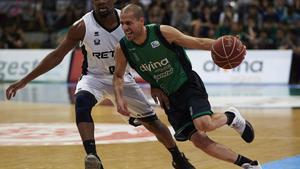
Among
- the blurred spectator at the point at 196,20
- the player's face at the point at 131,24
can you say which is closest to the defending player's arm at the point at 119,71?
the player's face at the point at 131,24

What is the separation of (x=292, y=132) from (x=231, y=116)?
3843 millimetres

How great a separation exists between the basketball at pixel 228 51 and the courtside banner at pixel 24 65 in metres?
14.6

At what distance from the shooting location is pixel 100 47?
7.64 m

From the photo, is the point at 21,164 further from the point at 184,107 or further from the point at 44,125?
the point at 44,125

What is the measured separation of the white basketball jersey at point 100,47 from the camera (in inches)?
300

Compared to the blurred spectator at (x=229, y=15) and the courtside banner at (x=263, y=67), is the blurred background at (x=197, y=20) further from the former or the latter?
the courtside banner at (x=263, y=67)

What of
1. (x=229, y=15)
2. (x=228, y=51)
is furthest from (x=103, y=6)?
(x=229, y=15)

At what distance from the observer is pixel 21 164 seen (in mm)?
8031

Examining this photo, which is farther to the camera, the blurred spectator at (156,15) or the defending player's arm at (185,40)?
the blurred spectator at (156,15)

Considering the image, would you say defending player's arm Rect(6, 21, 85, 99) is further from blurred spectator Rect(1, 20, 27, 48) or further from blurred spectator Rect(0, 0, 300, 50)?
blurred spectator Rect(1, 20, 27, 48)

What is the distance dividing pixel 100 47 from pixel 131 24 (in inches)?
37.1

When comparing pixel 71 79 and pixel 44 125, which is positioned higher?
pixel 44 125

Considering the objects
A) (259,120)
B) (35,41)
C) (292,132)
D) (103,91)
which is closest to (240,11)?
(35,41)

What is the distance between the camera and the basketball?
661 cm
